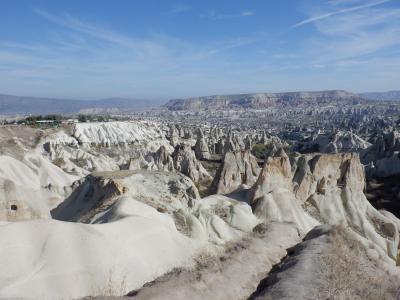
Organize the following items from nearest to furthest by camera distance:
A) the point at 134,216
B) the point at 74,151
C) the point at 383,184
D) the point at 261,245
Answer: the point at 134,216, the point at 261,245, the point at 383,184, the point at 74,151

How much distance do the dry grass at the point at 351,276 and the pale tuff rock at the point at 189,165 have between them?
30388 millimetres

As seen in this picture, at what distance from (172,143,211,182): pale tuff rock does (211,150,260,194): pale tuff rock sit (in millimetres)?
9541

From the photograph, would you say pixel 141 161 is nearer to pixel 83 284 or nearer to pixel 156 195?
pixel 156 195

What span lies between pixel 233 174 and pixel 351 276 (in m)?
21.2

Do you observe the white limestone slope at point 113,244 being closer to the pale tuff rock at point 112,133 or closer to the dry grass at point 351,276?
the dry grass at point 351,276

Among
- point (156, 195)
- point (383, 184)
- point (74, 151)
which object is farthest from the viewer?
point (74, 151)

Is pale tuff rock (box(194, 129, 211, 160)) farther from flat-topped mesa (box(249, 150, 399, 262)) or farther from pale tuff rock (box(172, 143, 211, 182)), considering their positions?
Answer: flat-topped mesa (box(249, 150, 399, 262))

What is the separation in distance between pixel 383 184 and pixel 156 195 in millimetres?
28356

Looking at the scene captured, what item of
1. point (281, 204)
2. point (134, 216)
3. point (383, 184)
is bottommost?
point (383, 184)

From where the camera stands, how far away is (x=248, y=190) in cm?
→ 2545

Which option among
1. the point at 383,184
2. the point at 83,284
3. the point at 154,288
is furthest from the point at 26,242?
the point at 383,184

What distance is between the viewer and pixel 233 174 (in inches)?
1359

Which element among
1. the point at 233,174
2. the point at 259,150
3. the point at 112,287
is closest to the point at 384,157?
the point at 233,174

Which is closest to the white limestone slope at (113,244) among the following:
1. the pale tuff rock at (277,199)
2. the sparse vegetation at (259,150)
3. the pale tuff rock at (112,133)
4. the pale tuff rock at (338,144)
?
the pale tuff rock at (277,199)
